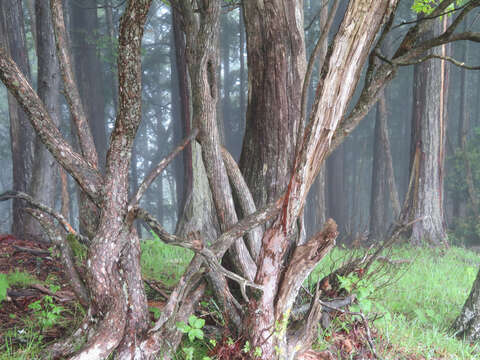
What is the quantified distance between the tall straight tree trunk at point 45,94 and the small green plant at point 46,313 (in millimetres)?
3725

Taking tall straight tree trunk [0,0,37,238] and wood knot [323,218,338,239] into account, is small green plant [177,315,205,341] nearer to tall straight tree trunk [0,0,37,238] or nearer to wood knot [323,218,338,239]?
wood knot [323,218,338,239]

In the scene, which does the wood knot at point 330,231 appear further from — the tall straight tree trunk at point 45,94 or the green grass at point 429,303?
the tall straight tree trunk at point 45,94

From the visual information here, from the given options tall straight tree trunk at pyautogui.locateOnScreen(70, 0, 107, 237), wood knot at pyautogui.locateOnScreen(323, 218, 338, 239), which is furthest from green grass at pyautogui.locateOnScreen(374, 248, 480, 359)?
tall straight tree trunk at pyautogui.locateOnScreen(70, 0, 107, 237)

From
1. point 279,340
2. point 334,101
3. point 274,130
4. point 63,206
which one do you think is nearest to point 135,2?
point 334,101

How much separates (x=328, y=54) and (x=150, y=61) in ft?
75.8

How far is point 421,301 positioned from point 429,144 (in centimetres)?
591

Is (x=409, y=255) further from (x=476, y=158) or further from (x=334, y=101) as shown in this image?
(x=476, y=158)

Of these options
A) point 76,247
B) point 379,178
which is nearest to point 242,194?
point 76,247

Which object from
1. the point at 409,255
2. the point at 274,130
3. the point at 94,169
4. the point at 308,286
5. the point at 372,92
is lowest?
the point at 409,255

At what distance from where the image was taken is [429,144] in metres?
9.61

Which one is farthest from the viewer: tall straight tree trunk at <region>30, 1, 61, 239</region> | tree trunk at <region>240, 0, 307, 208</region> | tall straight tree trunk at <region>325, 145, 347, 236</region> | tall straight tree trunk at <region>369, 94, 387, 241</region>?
tall straight tree trunk at <region>325, 145, 347, 236</region>

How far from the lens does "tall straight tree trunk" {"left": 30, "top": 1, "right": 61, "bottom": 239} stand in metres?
6.35

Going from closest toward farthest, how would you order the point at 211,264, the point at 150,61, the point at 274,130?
the point at 211,264, the point at 274,130, the point at 150,61

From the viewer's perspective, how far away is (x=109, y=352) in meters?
2.33
